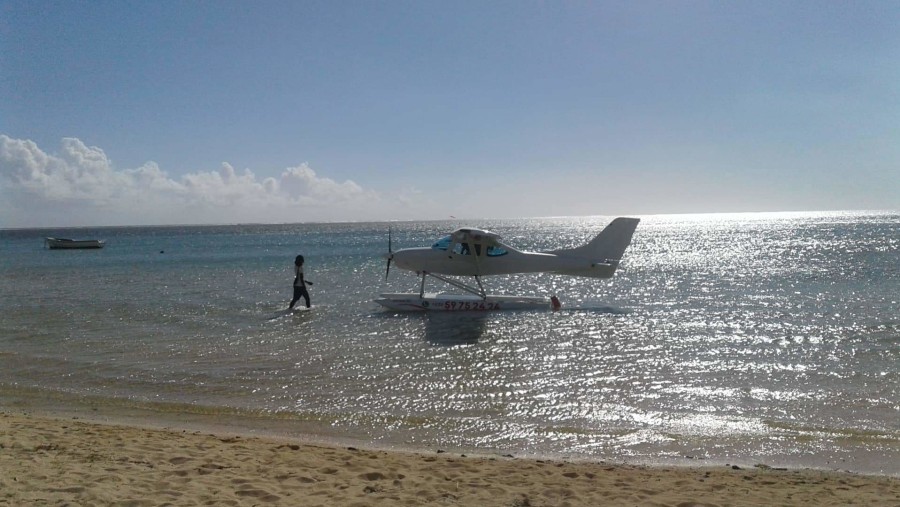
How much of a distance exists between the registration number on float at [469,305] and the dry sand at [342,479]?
11323 millimetres

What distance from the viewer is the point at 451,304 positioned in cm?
1808

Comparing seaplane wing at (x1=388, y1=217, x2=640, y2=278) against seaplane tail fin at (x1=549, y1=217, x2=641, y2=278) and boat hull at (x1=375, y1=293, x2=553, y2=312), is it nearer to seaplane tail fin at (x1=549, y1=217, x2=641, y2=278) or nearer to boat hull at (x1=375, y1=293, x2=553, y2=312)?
seaplane tail fin at (x1=549, y1=217, x2=641, y2=278)

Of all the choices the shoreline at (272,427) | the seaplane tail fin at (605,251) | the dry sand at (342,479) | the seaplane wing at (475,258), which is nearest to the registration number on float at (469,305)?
the seaplane wing at (475,258)

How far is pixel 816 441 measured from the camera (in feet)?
23.7

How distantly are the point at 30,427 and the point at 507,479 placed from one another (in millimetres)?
5631

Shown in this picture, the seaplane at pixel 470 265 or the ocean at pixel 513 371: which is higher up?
the seaplane at pixel 470 265

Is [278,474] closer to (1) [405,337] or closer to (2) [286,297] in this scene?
(1) [405,337]

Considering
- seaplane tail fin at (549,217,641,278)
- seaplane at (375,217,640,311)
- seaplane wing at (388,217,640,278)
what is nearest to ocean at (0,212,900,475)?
seaplane at (375,217,640,311)

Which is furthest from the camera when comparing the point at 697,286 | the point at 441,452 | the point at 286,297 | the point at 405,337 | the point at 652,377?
the point at 697,286

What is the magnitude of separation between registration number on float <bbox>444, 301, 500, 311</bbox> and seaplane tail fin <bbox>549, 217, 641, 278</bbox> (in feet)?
9.49

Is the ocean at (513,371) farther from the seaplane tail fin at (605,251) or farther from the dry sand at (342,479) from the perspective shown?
the seaplane tail fin at (605,251)

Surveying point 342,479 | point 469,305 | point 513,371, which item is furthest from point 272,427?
point 469,305

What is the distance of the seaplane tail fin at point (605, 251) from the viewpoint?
19.8 meters

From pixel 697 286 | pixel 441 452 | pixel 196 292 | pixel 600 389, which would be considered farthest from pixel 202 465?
pixel 697 286
